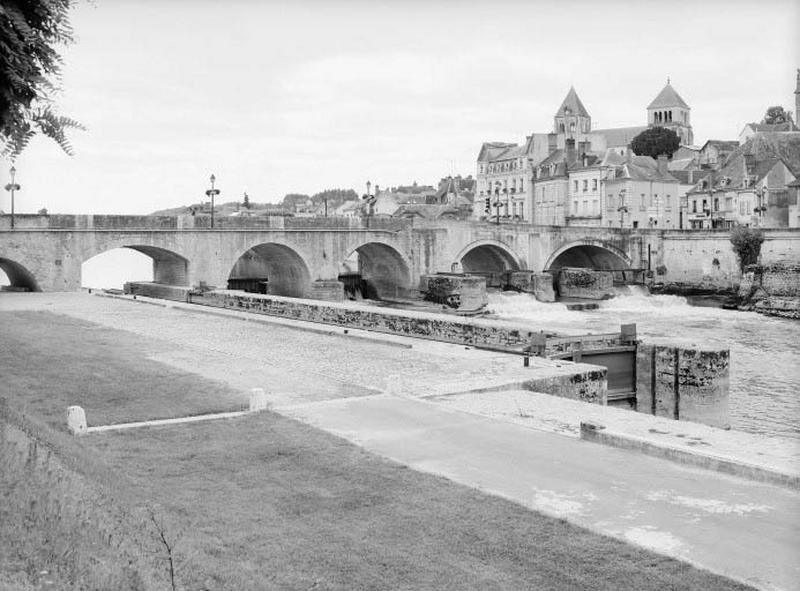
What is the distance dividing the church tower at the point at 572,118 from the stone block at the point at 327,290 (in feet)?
242

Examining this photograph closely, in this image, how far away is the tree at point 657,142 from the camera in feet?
371

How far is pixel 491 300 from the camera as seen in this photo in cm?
5447

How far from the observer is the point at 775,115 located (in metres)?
124

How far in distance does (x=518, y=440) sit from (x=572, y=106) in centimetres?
11320

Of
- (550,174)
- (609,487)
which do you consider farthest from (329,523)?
(550,174)

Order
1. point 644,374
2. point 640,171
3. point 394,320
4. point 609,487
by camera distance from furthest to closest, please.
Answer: point 640,171 < point 394,320 < point 644,374 < point 609,487

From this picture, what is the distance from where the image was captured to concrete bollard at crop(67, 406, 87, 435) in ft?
38.6

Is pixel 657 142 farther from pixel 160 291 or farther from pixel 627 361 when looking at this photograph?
pixel 627 361

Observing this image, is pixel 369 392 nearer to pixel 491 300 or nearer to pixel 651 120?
pixel 491 300

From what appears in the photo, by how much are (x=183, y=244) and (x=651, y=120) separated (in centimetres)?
10345

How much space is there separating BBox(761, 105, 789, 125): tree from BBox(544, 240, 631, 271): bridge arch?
65.8 m

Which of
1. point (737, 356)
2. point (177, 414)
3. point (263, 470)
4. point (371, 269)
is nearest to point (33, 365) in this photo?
point (177, 414)

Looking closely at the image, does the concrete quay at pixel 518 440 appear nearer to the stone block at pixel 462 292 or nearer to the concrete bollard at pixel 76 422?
the concrete bollard at pixel 76 422

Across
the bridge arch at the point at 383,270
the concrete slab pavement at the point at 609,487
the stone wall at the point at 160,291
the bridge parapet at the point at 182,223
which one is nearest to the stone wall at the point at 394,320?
the stone wall at the point at 160,291
